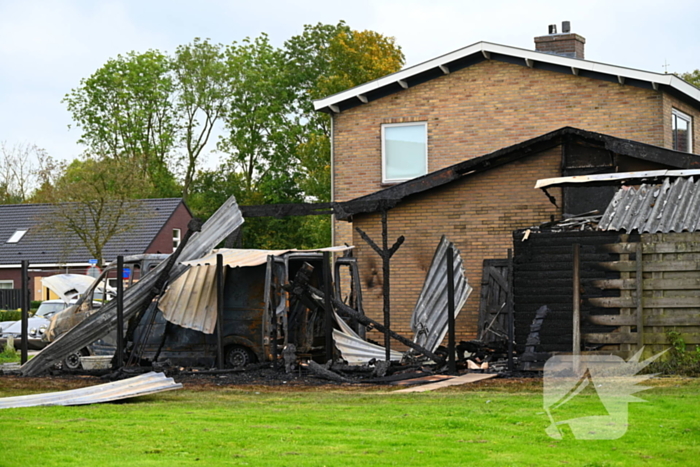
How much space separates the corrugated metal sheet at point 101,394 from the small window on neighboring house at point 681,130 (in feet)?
52.6

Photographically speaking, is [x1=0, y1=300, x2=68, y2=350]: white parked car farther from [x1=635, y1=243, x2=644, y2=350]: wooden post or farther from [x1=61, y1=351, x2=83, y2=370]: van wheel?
[x1=635, y1=243, x2=644, y2=350]: wooden post

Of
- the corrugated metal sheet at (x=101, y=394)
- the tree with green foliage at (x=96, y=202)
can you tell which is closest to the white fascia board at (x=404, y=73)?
the corrugated metal sheet at (x=101, y=394)

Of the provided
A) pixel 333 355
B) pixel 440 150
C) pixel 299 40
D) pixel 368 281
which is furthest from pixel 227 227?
pixel 299 40

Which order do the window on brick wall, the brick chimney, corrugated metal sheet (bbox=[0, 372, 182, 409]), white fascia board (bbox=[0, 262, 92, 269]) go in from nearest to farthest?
corrugated metal sheet (bbox=[0, 372, 182, 409]), the window on brick wall, the brick chimney, white fascia board (bbox=[0, 262, 92, 269])

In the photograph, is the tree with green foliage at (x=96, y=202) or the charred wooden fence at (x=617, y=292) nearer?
the charred wooden fence at (x=617, y=292)

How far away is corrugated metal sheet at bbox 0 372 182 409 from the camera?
12.5 metres

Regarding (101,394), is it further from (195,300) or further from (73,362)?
(73,362)

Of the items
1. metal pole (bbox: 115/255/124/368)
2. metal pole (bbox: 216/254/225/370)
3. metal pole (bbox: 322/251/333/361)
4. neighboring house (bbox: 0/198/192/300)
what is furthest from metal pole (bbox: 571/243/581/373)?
neighboring house (bbox: 0/198/192/300)

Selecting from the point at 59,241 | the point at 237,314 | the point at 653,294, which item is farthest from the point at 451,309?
the point at 59,241

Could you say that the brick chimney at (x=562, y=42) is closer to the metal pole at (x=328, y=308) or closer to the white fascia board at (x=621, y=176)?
the white fascia board at (x=621, y=176)

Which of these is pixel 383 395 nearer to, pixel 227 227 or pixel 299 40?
pixel 227 227

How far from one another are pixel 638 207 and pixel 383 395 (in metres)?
5.31

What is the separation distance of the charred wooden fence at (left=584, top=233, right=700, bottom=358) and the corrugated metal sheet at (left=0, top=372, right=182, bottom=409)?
20.8 feet

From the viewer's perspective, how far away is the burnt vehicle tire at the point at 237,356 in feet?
56.5
